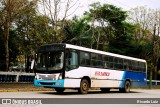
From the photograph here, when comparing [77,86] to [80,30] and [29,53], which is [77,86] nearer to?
[80,30]

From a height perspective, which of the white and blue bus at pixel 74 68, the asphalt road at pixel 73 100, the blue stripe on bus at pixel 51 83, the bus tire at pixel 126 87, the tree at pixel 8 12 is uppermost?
the tree at pixel 8 12

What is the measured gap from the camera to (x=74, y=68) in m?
19.2

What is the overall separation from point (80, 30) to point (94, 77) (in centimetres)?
1484

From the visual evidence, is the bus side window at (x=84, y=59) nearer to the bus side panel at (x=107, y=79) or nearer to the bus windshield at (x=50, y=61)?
the bus side panel at (x=107, y=79)

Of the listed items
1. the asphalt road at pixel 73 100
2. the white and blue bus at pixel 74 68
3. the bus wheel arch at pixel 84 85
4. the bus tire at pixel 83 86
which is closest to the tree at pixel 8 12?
the white and blue bus at pixel 74 68

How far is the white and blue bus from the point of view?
60.6 feet

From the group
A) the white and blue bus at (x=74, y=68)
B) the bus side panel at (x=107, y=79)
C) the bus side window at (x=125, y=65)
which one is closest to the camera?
the white and blue bus at (x=74, y=68)

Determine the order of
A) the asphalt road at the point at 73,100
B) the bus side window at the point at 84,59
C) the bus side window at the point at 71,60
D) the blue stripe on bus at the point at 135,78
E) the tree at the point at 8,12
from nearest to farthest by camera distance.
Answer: the asphalt road at the point at 73,100, the bus side window at the point at 71,60, the bus side window at the point at 84,59, the blue stripe on bus at the point at 135,78, the tree at the point at 8,12

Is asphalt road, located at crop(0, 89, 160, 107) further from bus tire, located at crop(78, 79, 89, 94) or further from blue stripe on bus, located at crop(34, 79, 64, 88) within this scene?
bus tire, located at crop(78, 79, 89, 94)

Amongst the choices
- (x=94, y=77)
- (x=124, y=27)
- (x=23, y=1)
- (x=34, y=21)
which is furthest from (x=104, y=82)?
(x=124, y=27)

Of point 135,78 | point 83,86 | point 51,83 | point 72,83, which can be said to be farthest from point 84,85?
point 135,78

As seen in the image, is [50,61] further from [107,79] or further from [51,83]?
[107,79]

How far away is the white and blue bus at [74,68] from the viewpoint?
60.6 feet

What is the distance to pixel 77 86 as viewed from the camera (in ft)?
63.8
